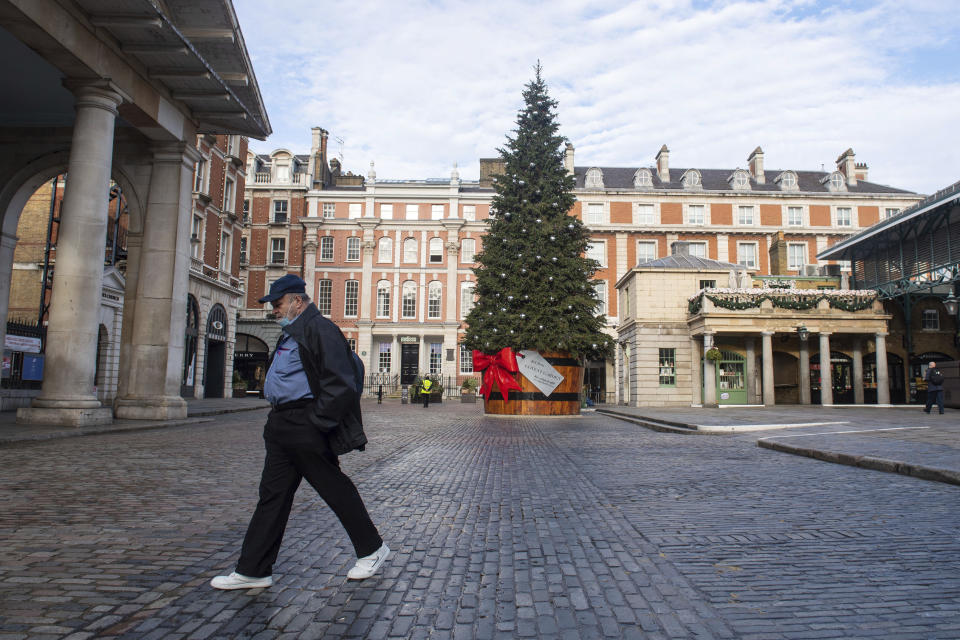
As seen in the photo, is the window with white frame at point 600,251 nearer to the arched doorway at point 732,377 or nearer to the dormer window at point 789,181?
the dormer window at point 789,181

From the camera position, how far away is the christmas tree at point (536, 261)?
75.1 feet

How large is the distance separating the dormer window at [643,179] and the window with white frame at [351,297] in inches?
913

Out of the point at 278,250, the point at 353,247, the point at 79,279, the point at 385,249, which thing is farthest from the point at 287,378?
the point at 278,250

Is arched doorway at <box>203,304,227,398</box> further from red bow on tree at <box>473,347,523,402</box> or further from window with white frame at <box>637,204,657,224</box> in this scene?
window with white frame at <box>637,204,657,224</box>

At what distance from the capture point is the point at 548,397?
2291 cm

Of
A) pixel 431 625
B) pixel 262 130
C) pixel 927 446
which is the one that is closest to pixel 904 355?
pixel 927 446

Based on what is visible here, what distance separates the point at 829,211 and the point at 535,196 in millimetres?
34391

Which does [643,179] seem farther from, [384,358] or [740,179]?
[384,358]

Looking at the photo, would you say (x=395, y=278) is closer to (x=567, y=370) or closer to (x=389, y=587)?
(x=567, y=370)

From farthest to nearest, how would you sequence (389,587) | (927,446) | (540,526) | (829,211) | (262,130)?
(829,211) → (262,130) → (927,446) → (540,526) → (389,587)

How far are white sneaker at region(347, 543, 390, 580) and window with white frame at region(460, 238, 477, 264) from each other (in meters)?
46.5

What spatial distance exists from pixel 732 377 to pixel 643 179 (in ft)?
75.6

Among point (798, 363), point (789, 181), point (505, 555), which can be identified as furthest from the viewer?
point (789, 181)

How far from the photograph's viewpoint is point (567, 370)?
76.2ft
